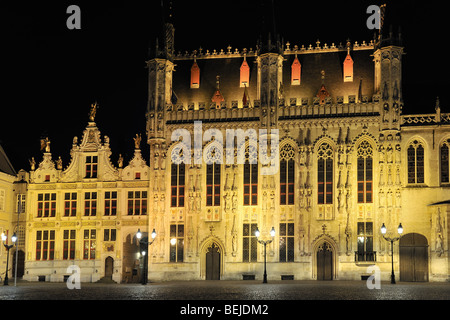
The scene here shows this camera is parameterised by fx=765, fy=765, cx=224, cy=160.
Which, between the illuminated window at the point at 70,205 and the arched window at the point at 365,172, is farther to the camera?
the illuminated window at the point at 70,205

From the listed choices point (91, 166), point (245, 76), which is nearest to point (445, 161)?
point (245, 76)

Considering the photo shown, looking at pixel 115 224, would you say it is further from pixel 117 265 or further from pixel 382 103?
pixel 382 103

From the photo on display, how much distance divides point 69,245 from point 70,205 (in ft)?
10.5


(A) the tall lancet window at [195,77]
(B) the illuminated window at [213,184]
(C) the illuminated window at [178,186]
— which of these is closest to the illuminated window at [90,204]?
(C) the illuminated window at [178,186]

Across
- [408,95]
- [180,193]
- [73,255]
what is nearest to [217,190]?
[180,193]

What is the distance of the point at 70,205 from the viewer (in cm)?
6156

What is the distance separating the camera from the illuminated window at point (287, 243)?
56.6m

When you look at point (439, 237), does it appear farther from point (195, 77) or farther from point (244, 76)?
point (195, 77)

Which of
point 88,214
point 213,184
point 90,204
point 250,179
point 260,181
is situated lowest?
point 88,214

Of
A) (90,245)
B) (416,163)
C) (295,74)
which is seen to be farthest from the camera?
(90,245)

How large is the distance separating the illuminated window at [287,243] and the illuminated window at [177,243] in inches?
301

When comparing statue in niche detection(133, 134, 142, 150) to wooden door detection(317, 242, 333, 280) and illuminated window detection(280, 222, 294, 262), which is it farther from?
wooden door detection(317, 242, 333, 280)
